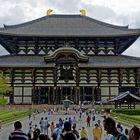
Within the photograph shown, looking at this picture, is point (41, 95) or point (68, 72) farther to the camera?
point (68, 72)

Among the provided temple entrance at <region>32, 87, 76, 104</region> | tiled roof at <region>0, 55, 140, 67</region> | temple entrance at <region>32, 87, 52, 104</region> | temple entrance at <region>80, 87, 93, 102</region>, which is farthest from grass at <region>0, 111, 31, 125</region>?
temple entrance at <region>80, 87, 93, 102</region>

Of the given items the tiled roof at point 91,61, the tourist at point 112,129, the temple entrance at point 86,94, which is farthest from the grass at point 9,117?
the tourist at point 112,129

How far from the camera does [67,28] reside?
76688 millimetres

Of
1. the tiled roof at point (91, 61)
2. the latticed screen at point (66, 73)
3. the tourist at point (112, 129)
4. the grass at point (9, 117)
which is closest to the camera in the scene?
the tourist at point (112, 129)

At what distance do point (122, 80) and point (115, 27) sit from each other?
1435cm

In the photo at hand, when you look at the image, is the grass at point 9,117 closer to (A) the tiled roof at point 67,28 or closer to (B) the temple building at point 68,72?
(B) the temple building at point 68,72

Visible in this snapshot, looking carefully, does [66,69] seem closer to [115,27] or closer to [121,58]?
[121,58]

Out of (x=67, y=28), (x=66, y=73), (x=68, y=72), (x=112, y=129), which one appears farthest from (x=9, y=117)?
(x=67, y=28)

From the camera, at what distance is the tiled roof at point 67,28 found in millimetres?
71750

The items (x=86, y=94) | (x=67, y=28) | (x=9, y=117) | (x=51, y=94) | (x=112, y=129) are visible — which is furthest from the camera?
(x=67, y=28)

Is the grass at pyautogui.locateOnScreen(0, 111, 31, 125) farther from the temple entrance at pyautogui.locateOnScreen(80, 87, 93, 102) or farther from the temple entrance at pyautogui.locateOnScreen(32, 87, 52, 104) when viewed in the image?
the temple entrance at pyautogui.locateOnScreen(80, 87, 93, 102)

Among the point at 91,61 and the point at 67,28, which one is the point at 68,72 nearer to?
the point at 91,61

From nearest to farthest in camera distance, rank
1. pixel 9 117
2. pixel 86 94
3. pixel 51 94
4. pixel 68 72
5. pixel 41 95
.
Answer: pixel 9 117
pixel 86 94
pixel 51 94
pixel 41 95
pixel 68 72

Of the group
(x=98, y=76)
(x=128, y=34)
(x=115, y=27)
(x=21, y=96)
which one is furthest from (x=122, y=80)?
(x=21, y=96)
